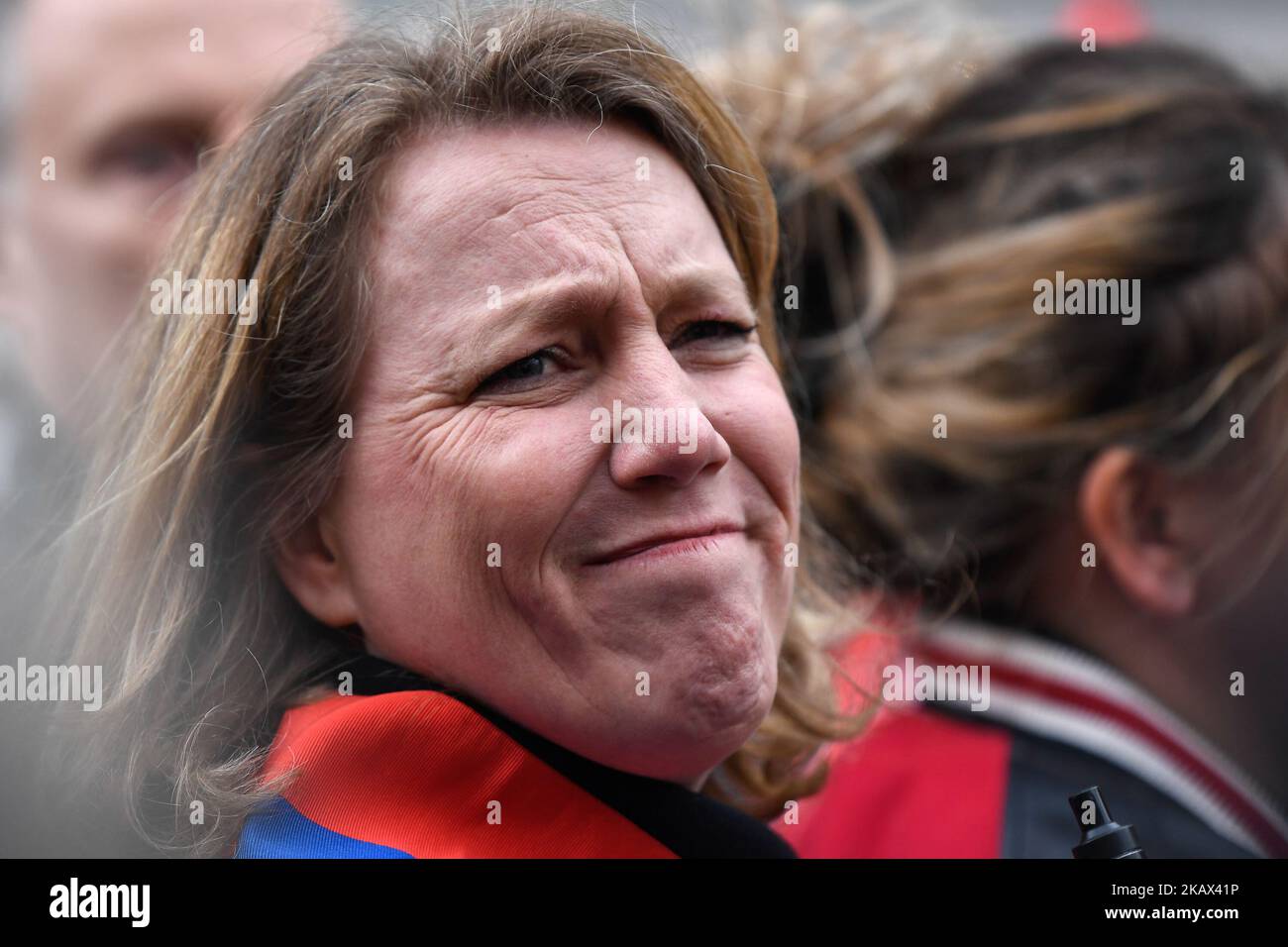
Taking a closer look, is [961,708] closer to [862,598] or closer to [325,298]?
[862,598]

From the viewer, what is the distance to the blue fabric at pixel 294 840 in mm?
1347

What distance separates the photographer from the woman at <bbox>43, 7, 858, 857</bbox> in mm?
1341

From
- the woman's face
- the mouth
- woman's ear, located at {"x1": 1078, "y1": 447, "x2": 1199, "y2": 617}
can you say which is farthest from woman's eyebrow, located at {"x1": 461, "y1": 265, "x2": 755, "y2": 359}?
woman's ear, located at {"x1": 1078, "y1": 447, "x2": 1199, "y2": 617}

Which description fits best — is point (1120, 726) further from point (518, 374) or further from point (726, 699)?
point (518, 374)

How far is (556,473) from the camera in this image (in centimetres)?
133

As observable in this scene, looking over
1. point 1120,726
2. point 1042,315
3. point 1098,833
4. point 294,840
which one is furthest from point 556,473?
point 1042,315

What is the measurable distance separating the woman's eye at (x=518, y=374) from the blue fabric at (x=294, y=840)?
46 centimetres

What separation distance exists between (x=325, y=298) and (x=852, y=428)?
5.57ft

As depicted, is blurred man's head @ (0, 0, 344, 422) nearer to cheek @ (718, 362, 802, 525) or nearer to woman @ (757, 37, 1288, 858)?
woman @ (757, 37, 1288, 858)

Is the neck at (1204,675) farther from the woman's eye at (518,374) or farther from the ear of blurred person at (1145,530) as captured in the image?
the woman's eye at (518,374)

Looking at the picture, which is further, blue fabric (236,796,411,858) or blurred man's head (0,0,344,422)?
blurred man's head (0,0,344,422)

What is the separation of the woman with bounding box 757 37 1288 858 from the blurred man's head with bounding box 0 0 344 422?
122cm

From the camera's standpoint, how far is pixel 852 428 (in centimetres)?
294

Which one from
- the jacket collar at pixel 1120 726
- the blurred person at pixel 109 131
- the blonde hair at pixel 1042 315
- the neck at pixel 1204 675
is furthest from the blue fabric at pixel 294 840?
the neck at pixel 1204 675
